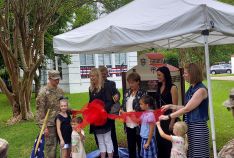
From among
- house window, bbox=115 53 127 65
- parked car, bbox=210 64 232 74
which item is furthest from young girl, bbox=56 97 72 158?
parked car, bbox=210 64 232 74

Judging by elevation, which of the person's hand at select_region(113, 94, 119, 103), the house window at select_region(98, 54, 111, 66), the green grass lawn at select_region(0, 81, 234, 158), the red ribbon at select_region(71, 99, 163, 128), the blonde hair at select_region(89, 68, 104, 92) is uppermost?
the house window at select_region(98, 54, 111, 66)

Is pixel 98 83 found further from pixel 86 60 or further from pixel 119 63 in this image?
pixel 119 63

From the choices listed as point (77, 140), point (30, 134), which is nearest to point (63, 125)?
point (77, 140)

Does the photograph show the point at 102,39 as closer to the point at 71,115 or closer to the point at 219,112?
the point at 71,115

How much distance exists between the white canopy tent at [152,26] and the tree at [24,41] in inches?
266

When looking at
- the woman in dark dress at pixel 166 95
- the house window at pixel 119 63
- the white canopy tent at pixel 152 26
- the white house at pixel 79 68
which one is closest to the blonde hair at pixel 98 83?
the white canopy tent at pixel 152 26

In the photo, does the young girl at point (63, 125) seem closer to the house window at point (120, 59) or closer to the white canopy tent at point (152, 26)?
the white canopy tent at point (152, 26)

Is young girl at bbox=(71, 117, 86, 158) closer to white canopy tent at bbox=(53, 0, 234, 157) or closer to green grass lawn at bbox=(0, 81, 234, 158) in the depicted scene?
white canopy tent at bbox=(53, 0, 234, 157)

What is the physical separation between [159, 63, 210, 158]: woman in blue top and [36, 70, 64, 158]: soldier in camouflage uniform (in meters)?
2.08

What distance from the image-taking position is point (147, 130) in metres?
6.27

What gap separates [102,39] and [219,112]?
32.6 feet

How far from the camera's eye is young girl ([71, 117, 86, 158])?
21.9ft

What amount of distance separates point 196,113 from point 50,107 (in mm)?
2600

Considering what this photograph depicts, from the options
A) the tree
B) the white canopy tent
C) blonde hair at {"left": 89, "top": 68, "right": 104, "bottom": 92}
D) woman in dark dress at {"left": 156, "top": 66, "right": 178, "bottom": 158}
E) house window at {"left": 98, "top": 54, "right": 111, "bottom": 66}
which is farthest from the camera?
house window at {"left": 98, "top": 54, "right": 111, "bottom": 66}
